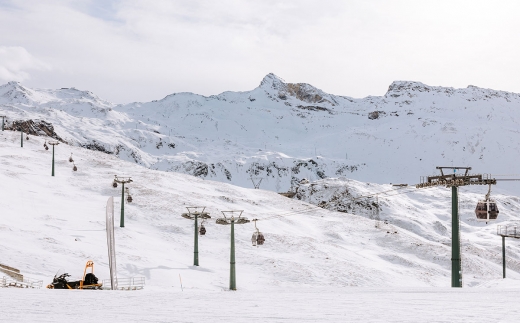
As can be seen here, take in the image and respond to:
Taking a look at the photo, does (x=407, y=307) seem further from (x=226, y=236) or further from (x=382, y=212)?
(x=382, y=212)

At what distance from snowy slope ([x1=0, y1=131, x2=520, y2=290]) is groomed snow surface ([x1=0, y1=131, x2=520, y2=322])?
0.18 metres

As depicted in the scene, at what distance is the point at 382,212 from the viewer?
81.3 m

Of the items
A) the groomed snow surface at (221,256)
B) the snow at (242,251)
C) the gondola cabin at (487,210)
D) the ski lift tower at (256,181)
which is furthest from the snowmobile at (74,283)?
the ski lift tower at (256,181)

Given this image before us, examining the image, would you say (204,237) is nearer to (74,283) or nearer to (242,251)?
(242,251)

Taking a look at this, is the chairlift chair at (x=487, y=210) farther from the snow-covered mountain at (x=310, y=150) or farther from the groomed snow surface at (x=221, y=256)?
the snow-covered mountain at (x=310, y=150)

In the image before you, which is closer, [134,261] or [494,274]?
[134,261]

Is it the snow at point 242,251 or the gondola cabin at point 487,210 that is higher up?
the gondola cabin at point 487,210

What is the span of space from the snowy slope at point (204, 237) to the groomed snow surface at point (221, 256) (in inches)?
7.2

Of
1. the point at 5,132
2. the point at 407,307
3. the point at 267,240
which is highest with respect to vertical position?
the point at 5,132

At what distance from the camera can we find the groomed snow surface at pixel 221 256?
13.7 m

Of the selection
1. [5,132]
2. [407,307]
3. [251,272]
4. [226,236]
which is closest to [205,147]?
[5,132]

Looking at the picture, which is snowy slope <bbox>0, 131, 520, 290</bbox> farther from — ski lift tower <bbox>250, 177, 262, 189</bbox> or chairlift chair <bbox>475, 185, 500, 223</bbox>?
ski lift tower <bbox>250, 177, 262, 189</bbox>

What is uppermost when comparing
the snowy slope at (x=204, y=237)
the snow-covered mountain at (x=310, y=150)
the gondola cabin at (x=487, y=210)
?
the snow-covered mountain at (x=310, y=150)

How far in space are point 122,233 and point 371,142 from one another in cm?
14948
